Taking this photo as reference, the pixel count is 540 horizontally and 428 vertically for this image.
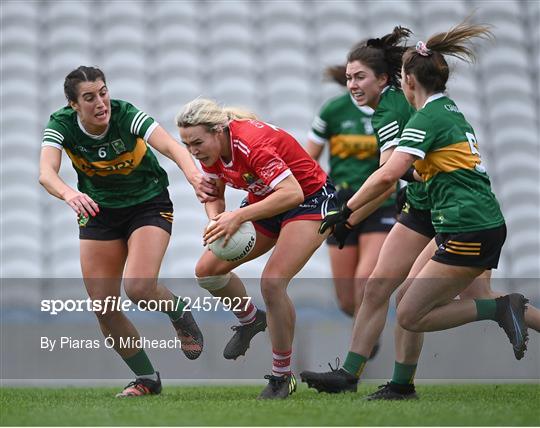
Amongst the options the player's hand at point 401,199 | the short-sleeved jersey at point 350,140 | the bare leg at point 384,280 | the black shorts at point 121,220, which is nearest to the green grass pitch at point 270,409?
the bare leg at point 384,280

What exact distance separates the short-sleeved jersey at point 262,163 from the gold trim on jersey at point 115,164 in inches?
20.5

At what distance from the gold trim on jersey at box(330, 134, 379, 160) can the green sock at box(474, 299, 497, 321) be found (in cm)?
223

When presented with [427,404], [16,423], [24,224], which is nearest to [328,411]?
[427,404]

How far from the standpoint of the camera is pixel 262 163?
5215mm

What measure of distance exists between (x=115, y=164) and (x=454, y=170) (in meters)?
2.00

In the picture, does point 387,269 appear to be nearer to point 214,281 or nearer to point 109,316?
point 214,281

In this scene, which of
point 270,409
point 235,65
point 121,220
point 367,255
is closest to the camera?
point 270,409

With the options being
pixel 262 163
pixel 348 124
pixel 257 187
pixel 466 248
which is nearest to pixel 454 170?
pixel 466 248

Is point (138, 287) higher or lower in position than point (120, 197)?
lower

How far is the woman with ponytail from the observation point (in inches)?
205

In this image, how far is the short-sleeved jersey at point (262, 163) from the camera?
522cm

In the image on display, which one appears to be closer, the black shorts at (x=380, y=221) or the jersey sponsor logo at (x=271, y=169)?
the jersey sponsor logo at (x=271, y=169)

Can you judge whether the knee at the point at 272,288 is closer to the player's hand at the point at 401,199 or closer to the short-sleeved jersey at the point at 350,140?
the player's hand at the point at 401,199

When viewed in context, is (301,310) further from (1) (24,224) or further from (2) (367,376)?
(1) (24,224)
